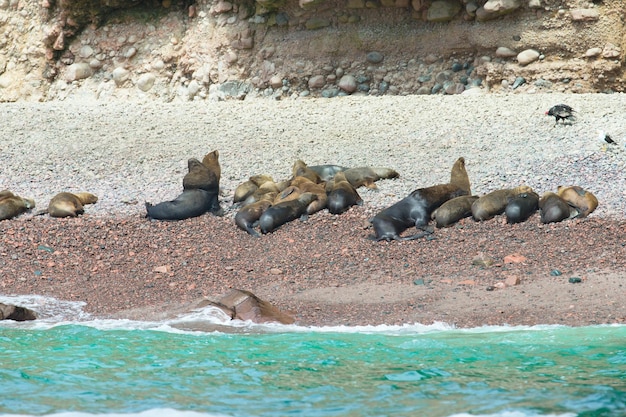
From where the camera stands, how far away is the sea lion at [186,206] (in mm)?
10703

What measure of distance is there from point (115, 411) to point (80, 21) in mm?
→ 14250

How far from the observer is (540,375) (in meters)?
5.88

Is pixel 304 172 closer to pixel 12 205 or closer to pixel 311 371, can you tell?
pixel 12 205

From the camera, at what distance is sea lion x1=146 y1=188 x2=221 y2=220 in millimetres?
10703

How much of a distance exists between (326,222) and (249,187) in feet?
5.04

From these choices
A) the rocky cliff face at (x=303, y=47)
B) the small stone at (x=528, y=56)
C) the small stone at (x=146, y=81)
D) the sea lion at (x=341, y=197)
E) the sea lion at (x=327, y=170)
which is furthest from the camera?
the small stone at (x=146, y=81)

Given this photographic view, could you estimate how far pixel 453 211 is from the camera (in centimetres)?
985

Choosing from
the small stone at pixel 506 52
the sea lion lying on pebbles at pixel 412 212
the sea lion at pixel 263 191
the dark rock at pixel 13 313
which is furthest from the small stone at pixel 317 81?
the dark rock at pixel 13 313

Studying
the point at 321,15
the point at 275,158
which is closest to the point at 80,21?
the point at 321,15

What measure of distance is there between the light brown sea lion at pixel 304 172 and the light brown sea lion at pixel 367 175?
1.19 ft

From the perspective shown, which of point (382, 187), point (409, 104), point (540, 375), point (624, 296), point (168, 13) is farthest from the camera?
point (168, 13)

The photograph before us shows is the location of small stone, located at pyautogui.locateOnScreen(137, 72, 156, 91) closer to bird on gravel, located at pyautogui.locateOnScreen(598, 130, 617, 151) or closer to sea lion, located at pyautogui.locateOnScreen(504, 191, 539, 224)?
bird on gravel, located at pyautogui.locateOnScreen(598, 130, 617, 151)

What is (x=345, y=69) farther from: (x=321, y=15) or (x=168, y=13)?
(x=168, y=13)

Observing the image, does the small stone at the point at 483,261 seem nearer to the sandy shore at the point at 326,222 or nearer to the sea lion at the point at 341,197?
the sandy shore at the point at 326,222
